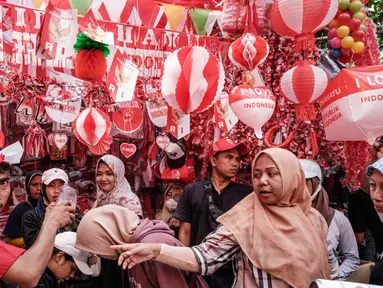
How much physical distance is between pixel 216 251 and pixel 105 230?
513 mm

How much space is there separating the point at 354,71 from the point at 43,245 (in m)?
2.37

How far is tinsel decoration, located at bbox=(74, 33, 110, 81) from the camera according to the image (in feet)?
12.4

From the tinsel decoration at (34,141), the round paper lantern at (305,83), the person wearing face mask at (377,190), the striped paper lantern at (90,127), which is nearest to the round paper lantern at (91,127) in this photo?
the striped paper lantern at (90,127)

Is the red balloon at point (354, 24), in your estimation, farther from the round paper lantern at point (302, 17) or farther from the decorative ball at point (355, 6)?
the round paper lantern at point (302, 17)

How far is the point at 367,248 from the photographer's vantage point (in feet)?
13.7

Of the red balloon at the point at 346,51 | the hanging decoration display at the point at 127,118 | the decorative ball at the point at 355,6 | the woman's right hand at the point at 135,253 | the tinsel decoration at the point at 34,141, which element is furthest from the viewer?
the tinsel decoration at the point at 34,141

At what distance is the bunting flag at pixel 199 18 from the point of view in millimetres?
4844

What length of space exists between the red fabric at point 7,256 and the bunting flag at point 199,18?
3647mm

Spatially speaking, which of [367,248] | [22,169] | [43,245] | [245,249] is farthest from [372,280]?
[22,169]

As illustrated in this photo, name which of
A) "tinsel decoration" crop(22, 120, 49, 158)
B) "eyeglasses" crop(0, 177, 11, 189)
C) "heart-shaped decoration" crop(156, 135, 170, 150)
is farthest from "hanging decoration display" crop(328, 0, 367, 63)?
"tinsel decoration" crop(22, 120, 49, 158)

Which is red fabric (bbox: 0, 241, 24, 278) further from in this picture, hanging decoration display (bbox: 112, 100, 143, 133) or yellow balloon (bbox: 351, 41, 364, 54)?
hanging decoration display (bbox: 112, 100, 143, 133)

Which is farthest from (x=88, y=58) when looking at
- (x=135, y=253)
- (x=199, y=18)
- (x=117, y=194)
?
(x=135, y=253)

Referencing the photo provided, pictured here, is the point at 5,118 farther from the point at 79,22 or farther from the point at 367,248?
the point at 367,248

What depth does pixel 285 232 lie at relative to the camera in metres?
1.99
